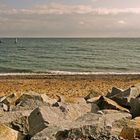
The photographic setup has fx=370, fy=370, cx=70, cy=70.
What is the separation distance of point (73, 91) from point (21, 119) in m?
13.1

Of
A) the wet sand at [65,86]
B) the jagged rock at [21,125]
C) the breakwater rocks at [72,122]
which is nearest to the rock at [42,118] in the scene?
the breakwater rocks at [72,122]

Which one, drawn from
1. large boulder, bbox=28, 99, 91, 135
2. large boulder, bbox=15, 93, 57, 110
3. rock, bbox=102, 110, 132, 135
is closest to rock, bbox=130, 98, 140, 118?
rock, bbox=102, 110, 132, 135

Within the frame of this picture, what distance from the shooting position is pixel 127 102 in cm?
998

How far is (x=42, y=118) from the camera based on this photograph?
7.40 meters

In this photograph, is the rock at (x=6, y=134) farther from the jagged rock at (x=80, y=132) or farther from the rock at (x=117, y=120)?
the rock at (x=117, y=120)

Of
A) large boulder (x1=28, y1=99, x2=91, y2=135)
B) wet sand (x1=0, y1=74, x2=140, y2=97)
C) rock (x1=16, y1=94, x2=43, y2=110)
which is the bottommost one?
wet sand (x1=0, y1=74, x2=140, y2=97)

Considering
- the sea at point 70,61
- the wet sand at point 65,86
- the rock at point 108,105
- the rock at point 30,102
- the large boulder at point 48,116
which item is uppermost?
the large boulder at point 48,116

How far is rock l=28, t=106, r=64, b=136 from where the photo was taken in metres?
7.30

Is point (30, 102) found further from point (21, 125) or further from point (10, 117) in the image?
point (21, 125)

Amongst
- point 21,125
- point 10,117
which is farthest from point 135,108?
point 10,117

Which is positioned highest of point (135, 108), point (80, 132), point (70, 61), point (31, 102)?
point (80, 132)

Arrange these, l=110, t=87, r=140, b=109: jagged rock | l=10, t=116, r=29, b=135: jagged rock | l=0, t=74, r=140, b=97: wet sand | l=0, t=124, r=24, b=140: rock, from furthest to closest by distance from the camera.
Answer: l=0, t=74, r=140, b=97: wet sand → l=110, t=87, r=140, b=109: jagged rock → l=10, t=116, r=29, b=135: jagged rock → l=0, t=124, r=24, b=140: rock

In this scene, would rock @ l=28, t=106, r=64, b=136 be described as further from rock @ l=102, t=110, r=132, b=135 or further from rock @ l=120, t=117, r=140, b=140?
rock @ l=120, t=117, r=140, b=140

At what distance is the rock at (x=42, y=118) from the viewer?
7.30 meters
